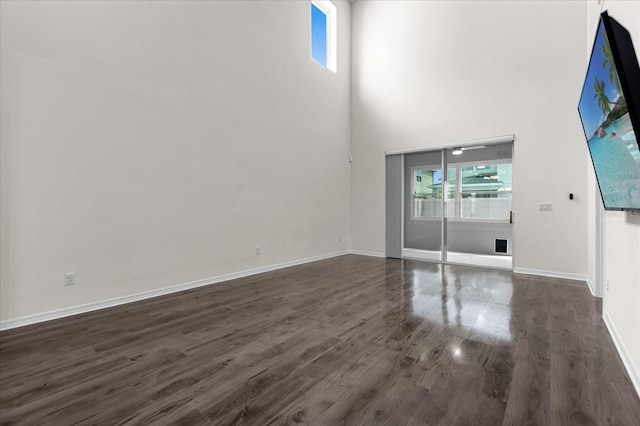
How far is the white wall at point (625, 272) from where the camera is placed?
6.48 ft

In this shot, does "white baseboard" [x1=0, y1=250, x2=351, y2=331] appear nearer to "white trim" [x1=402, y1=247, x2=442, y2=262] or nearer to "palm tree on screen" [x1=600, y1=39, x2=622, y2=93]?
"white trim" [x1=402, y1=247, x2=442, y2=262]

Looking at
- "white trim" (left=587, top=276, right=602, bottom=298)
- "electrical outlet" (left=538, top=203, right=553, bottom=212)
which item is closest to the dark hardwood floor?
"white trim" (left=587, top=276, right=602, bottom=298)

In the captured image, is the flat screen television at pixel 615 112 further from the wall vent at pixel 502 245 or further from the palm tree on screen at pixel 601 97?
the wall vent at pixel 502 245

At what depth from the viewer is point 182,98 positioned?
14.2 ft

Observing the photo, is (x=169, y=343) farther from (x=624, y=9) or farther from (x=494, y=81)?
(x=494, y=81)

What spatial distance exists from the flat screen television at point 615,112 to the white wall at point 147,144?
440cm

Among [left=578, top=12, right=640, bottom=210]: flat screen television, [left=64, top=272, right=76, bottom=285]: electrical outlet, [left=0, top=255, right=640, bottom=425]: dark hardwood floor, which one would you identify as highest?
[left=578, top=12, right=640, bottom=210]: flat screen television

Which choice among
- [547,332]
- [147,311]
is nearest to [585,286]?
[547,332]

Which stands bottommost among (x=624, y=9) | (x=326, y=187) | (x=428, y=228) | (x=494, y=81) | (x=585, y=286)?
(x=585, y=286)

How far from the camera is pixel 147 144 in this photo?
13.1 ft

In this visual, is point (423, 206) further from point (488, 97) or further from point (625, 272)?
point (625, 272)

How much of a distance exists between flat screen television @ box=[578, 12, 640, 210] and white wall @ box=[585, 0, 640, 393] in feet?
0.68

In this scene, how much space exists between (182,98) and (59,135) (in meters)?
1.57

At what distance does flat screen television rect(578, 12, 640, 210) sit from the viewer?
5.25 ft
